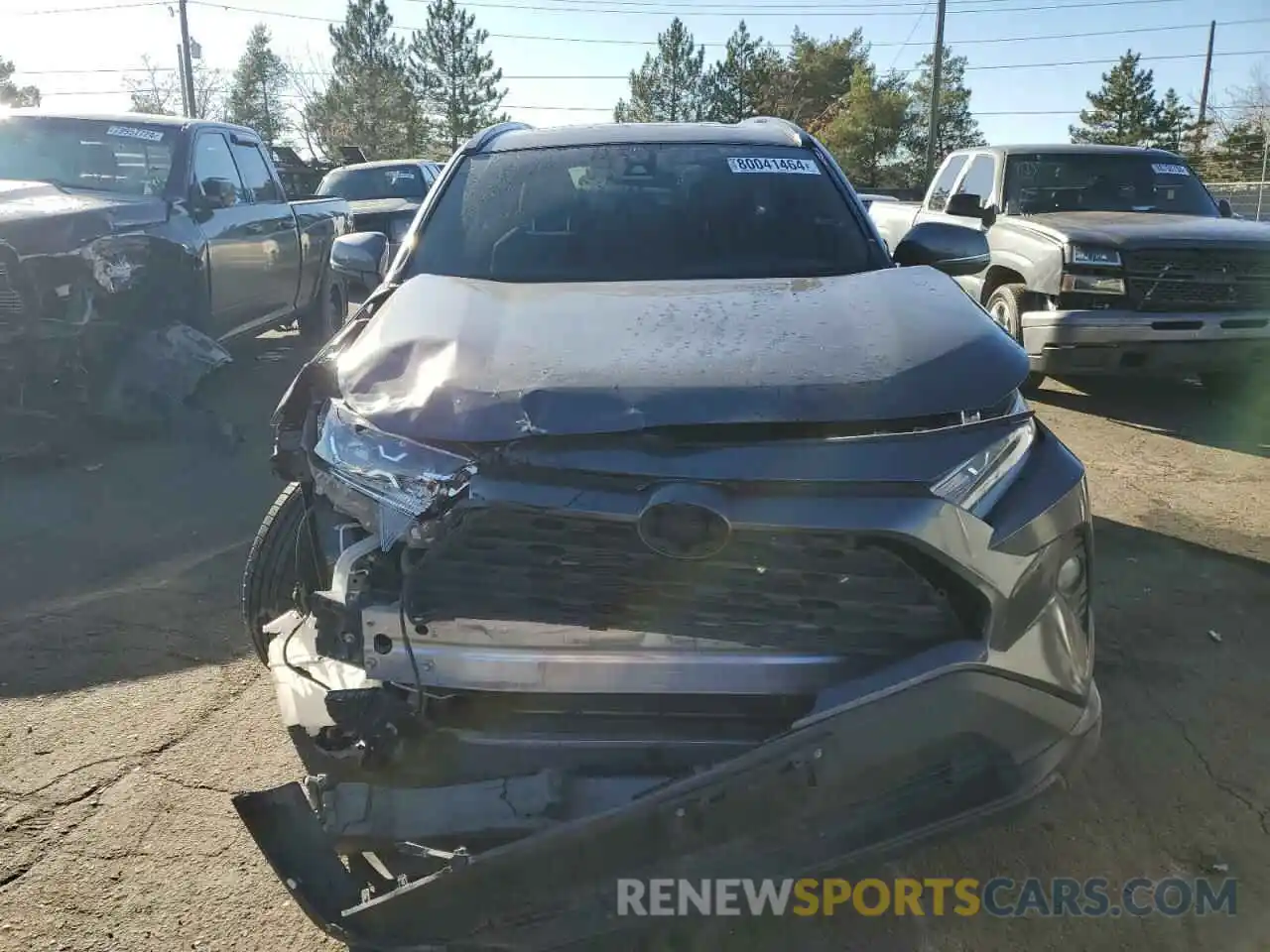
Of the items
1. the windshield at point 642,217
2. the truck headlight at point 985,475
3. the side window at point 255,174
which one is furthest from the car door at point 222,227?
the truck headlight at point 985,475

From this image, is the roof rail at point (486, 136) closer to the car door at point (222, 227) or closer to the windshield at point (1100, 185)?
the car door at point (222, 227)

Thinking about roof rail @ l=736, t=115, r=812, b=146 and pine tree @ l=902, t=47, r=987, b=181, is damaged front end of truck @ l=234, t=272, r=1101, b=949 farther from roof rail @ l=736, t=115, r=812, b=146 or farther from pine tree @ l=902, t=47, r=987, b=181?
pine tree @ l=902, t=47, r=987, b=181

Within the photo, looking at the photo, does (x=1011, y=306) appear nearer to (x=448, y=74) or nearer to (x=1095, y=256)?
(x=1095, y=256)

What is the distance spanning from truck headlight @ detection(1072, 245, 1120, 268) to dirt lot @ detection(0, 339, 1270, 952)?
1833 mm

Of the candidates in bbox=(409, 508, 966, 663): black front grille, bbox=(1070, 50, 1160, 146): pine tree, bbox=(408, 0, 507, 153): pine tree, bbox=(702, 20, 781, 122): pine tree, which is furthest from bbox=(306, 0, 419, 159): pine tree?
bbox=(409, 508, 966, 663): black front grille

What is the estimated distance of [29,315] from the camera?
5.70m

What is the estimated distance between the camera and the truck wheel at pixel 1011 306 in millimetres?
7117

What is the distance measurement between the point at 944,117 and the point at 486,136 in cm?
5140

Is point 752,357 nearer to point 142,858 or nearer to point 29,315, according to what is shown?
point 142,858

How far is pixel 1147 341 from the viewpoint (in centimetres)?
668

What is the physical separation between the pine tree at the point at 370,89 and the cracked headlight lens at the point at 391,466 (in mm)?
51514

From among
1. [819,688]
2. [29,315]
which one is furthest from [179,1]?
[819,688]

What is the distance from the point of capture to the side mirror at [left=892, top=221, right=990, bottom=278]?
3799 millimetres

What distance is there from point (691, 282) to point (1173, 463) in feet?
14.3
